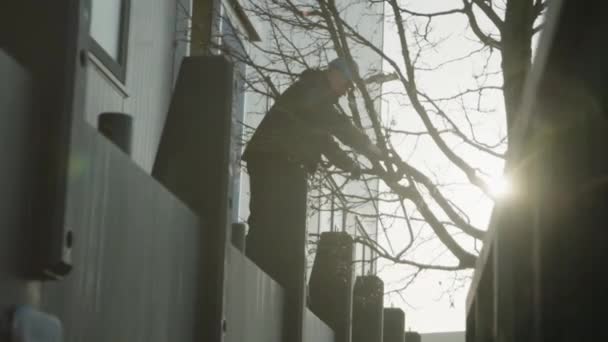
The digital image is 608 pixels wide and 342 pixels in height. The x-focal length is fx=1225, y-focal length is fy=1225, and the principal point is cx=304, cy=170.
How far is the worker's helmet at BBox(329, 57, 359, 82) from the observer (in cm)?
966

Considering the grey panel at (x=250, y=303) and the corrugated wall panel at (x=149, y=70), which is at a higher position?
the corrugated wall panel at (x=149, y=70)

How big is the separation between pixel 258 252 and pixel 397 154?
13.3 ft

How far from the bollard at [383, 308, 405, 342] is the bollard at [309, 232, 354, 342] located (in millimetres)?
3823

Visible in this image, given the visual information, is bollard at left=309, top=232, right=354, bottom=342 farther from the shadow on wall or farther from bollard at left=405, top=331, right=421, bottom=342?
the shadow on wall

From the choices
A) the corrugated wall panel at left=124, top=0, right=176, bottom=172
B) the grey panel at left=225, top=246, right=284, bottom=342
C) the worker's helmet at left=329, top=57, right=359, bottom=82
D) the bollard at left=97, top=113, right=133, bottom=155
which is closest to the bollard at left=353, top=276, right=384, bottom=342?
the worker's helmet at left=329, top=57, right=359, bottom=82

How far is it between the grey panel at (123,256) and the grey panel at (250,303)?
48cm

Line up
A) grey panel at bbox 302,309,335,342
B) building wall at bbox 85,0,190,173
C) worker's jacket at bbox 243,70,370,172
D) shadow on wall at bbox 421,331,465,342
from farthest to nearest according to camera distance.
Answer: shadow on wall at bbox 421,331,465,342, worker's jacket at bbox 243,70,370,172, building wall at bbox 85,0,190,173, grey panel at bbox 302,309,335,342

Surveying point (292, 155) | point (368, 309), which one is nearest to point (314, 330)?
point (292, 155)

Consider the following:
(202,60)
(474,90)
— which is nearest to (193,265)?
(202,60)

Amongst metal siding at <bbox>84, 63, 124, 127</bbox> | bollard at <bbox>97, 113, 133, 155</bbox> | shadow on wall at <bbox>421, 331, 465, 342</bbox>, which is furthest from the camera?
shadow on wall at <bbox>421, 331, 465, 342</bbox>

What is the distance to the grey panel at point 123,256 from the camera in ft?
8.25

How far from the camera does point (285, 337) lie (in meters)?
6.35

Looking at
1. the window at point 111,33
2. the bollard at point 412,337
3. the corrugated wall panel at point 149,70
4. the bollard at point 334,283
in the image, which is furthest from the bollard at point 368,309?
the bollard at point 412,337

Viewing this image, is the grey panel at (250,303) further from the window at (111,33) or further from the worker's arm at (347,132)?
the worker's arm at (347,132)
